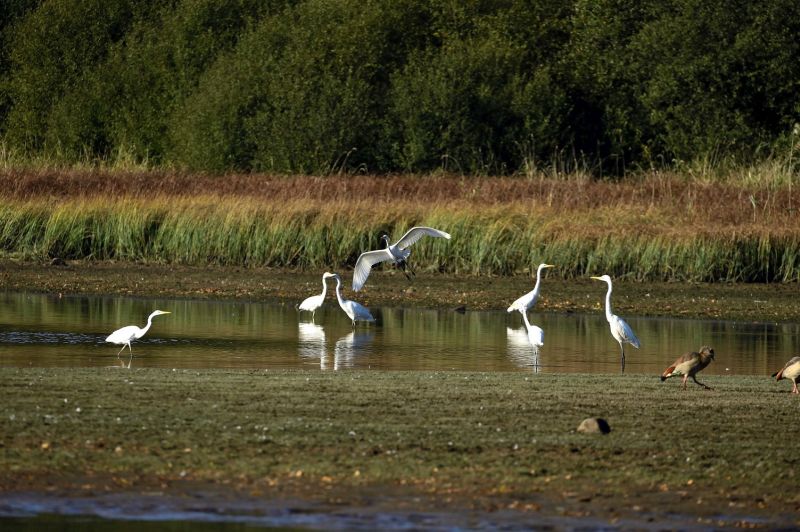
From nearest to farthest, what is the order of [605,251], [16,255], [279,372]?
1. [279,372]
2. [605,251]
3. [16,255]

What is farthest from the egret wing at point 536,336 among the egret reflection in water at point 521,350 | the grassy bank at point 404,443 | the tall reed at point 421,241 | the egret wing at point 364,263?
the tall reed at point 421,241

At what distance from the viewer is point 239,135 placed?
42.9 metres

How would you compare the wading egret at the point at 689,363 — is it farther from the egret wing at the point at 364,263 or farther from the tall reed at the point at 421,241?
the tall reed at the point at 421,241

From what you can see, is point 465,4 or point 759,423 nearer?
point 759,423

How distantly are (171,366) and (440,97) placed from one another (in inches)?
1084

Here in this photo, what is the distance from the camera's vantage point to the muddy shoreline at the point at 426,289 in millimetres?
22750

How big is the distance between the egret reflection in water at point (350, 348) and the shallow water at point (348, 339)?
13mm

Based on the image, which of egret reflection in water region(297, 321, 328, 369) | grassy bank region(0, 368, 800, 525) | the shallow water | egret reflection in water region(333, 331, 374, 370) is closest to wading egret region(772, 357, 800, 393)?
grassy bank region(0, 368, 800, 525)

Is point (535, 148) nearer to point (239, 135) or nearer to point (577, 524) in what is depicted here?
point (239, 135)

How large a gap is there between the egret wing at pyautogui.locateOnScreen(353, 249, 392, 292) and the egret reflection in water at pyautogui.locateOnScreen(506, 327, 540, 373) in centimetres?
295

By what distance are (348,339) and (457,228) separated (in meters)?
8.89

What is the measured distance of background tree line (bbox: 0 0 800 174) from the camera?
40.0 metres

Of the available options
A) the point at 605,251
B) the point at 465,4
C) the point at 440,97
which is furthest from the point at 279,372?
the point at 465,4

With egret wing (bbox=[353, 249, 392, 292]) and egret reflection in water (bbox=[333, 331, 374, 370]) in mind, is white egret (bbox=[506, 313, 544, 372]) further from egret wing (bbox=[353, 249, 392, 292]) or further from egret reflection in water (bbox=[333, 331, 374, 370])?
egret wing (bbox=[353, 249, 392, 292])
